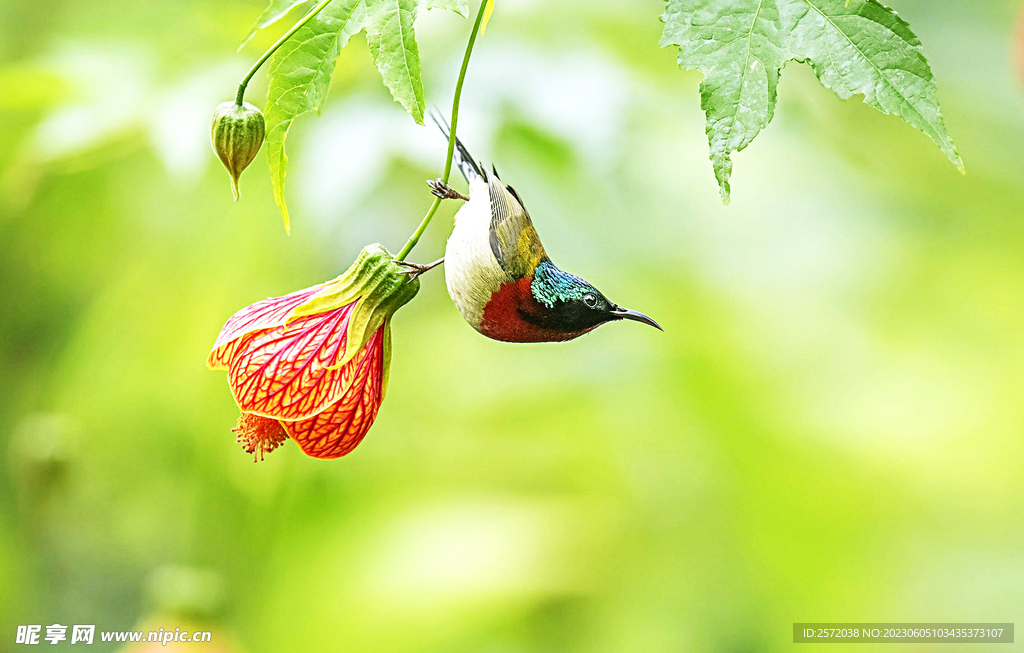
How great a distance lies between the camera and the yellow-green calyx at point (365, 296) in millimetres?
469

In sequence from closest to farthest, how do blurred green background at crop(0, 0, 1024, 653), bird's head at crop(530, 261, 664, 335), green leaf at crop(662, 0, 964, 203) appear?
green leaf at crop(662, 0, 964, 203), bird's head at crop(530, 261, 664, 335), blurred green background at crop(0, 0, 1024, 653)

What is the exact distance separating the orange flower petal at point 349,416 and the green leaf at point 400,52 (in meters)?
0.13

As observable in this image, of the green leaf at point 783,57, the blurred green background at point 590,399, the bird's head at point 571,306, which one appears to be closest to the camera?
the green leaf at point 783,57

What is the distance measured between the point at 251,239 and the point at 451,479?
0.46 metres

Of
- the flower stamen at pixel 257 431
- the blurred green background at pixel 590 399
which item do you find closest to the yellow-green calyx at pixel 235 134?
the flower stamen at pixel 257 431

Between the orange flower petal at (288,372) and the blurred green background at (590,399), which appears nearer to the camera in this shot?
the orange flower petal at (288,372)

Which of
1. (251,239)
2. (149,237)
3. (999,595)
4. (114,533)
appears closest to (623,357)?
(251,239)

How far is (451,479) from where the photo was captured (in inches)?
50.2

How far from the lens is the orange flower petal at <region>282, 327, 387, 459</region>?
46 centimetres

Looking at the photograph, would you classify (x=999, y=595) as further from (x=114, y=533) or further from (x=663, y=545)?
(x=114, y=533)

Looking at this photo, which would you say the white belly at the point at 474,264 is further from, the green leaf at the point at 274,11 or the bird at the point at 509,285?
the green leaf at the point at 274,11

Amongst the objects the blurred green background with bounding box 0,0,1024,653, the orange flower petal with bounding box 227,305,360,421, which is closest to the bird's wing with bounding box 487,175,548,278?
the orange flower petal with bounding box 227,305,360,421

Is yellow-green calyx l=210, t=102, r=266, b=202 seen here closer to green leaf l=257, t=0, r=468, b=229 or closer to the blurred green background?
green leaf l=257, t=0, r=468, b=229

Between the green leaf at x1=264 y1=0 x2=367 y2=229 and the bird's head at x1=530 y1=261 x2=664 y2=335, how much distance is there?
5.8 inches
